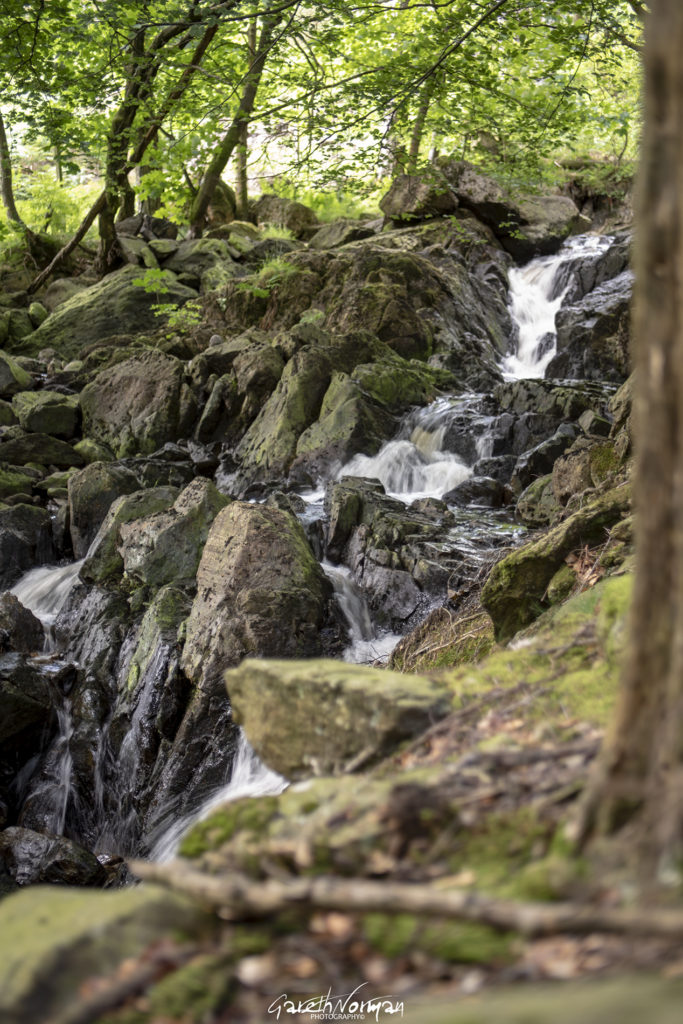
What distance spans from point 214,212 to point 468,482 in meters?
17.7

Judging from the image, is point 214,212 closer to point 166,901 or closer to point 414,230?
point 414,230

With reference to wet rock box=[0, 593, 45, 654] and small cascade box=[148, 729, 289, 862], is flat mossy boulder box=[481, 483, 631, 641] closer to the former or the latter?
small cascade box=[148, 729, 289, 862]

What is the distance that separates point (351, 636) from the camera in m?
7.92

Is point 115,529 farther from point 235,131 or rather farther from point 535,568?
point 235,131

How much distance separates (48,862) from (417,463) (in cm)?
751

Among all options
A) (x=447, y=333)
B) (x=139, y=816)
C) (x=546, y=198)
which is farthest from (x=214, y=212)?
(x=139, y=816)

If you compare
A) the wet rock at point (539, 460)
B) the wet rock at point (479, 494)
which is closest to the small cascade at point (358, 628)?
the wet rock at point (479, 494)

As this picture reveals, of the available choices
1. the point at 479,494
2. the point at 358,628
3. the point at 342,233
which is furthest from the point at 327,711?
the point at 342,233

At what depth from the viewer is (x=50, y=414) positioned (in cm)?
1481

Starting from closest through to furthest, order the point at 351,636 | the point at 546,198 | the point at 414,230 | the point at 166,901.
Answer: the point at 166,901 → the point at 351,636 → the point at 414,230 → the point at 546,198

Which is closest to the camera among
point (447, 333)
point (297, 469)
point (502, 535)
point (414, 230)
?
point (502, 535)

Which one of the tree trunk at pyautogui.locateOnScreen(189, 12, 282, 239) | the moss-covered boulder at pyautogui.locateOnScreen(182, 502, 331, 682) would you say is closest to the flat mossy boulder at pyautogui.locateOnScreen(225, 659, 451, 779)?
the moss-covered boulder at pyautogui.locateOnScreen(182, 502, 331, 682)

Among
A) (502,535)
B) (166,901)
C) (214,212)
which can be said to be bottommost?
(502,535)

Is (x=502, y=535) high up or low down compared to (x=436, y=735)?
down
